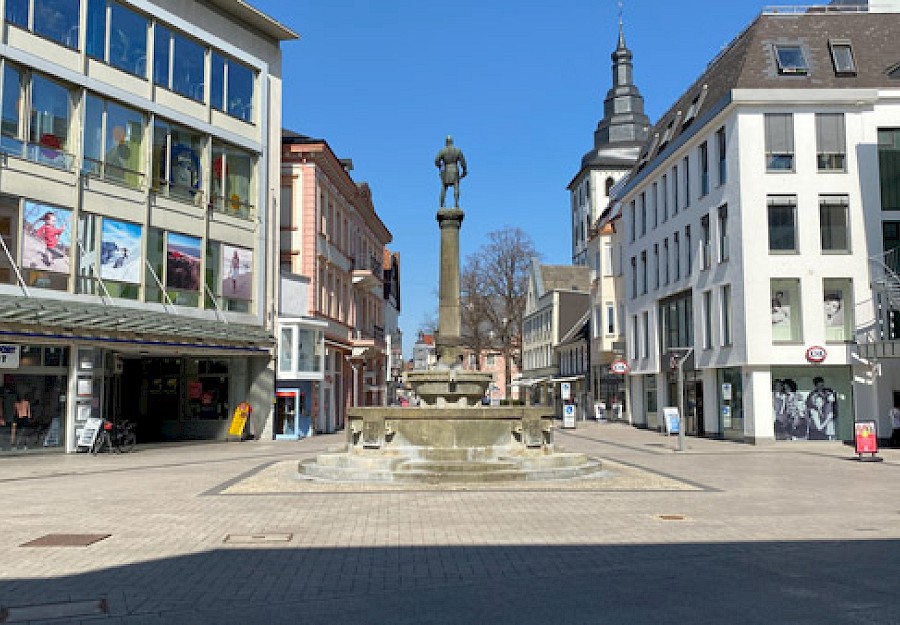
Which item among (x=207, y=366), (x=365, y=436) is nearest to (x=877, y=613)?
(x=365, y=436)

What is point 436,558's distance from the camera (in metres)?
8.63

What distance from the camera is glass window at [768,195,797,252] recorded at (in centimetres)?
2984

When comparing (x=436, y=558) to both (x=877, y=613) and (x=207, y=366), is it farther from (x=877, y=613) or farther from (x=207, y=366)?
(x=207, y=366)

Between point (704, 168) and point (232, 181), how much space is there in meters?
18.6

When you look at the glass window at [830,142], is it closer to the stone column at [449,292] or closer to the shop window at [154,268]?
the stone column at [449,292]

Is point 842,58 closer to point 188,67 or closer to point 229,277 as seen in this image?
point 188,67

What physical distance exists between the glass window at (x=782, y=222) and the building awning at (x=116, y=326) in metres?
18.6

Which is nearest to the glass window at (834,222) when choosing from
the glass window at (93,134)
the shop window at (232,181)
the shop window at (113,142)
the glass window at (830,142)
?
the glass window at (830,142)

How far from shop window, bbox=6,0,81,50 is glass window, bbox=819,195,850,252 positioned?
25.3 m

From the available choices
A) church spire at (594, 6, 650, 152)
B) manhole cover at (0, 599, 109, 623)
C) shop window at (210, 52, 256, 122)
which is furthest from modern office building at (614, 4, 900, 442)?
church spire at (594, 6, 650, 152)

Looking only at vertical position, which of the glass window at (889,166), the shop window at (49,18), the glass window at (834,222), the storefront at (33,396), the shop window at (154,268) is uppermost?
the shop window at (49,18)

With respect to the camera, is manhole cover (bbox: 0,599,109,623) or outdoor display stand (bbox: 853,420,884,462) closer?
manhole cover (bbox: 0,599,109,623)

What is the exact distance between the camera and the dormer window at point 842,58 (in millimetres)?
30703

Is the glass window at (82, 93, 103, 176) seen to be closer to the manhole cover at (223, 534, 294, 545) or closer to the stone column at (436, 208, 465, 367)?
the stone column at (436, 208, 465, 367)
